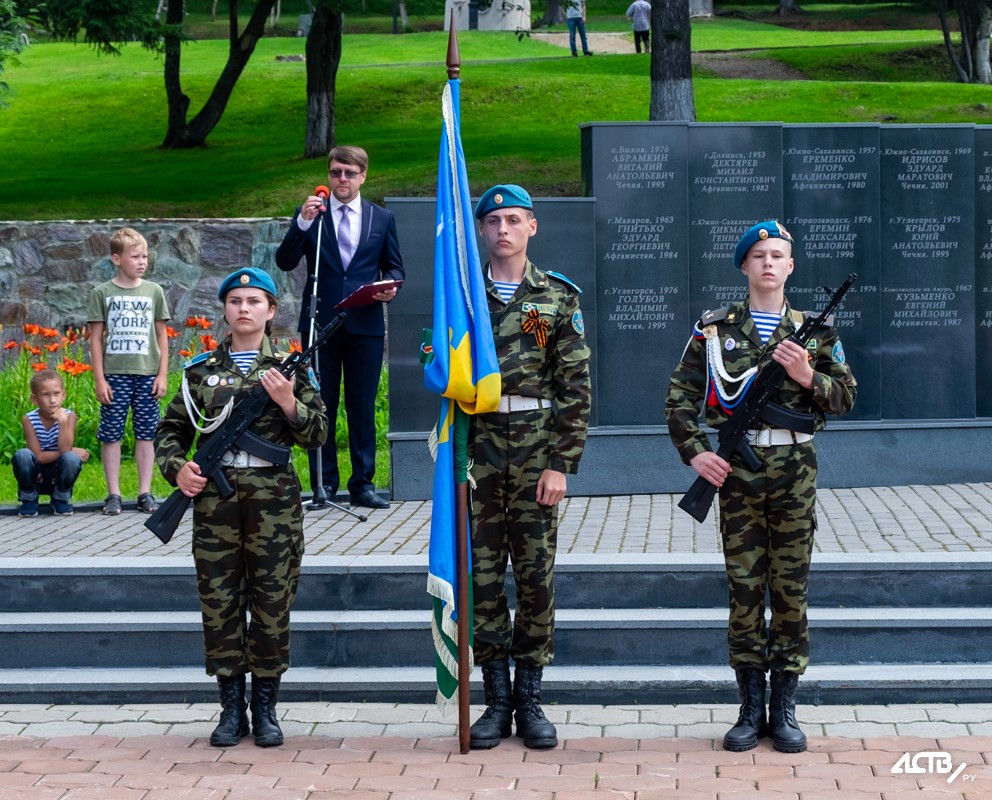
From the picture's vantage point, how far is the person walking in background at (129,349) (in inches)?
355

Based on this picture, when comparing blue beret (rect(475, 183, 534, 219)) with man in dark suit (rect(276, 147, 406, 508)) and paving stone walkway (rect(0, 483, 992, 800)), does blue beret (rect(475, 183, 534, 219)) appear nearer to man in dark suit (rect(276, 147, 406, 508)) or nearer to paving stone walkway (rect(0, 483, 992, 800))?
paving stone walkway (rect(0, 483, 992, 800))

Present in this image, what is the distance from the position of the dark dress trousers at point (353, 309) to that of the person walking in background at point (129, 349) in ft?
A: 3.16

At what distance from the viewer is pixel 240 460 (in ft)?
19.2

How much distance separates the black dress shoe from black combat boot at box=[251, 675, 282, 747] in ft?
10.5

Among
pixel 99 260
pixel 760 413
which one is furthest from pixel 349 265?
pixel 99 260

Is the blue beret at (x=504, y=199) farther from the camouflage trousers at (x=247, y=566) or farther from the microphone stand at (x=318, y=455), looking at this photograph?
the microphone stand at (x=318, y=455)

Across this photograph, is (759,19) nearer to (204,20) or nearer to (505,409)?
(204,20)

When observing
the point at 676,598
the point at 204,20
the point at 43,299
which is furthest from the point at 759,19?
the point at 676,598

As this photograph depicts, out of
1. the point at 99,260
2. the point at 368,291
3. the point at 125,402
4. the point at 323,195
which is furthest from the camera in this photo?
the point at 99,260

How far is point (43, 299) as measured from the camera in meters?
15.2

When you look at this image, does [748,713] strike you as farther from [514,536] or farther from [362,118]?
[362,118]

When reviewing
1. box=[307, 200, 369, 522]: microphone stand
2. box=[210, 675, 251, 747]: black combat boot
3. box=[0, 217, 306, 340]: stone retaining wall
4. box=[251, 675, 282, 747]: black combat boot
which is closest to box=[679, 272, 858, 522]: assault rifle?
box=[251, 675, 282, 747]: black combat boot

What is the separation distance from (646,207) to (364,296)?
2696 mm

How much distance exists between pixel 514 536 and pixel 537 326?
2.86 feet
